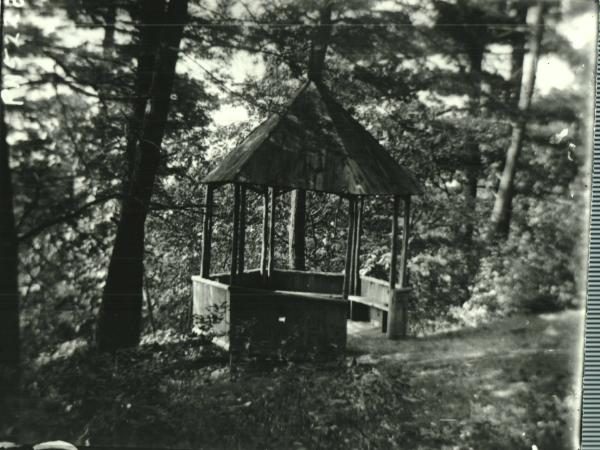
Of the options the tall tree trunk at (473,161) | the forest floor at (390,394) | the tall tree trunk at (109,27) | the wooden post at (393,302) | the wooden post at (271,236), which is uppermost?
the tall tree trunk at (109,27)

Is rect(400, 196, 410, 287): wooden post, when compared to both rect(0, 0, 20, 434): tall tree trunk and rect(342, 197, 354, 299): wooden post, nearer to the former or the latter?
rect(342, 197, 354, 299): wooden post

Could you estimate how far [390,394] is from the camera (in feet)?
11.4

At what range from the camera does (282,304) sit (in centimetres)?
351

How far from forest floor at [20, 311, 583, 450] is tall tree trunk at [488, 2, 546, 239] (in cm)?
71

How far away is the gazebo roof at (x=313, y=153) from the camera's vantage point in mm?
3473

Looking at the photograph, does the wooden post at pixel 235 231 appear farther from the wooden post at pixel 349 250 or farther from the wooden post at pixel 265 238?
the wooden post at pixel 349 250

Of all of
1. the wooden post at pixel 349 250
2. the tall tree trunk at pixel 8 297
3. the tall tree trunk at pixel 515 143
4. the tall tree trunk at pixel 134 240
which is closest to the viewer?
the tall tree trunk at pixel 515 143

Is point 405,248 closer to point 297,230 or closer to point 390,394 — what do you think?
point 297,230

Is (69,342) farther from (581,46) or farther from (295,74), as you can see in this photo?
(581,46)

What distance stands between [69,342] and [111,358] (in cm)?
37

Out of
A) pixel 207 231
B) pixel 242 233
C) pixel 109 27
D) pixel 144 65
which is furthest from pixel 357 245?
pixel 109 27

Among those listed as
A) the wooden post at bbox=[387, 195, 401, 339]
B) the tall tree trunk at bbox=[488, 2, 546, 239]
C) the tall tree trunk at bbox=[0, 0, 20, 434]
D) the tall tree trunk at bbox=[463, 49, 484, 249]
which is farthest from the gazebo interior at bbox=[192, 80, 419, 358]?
the tall tree trunk at bbox=[0, 0, 20, 434]

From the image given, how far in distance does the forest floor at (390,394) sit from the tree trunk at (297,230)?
681 mm

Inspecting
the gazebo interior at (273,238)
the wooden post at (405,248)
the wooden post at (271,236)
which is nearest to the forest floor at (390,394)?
the gazebo interior at (273,238)
